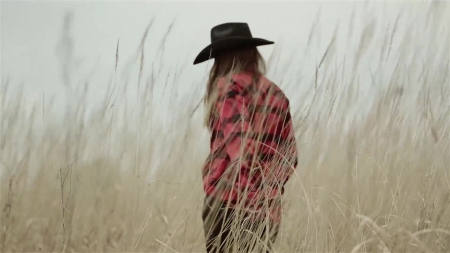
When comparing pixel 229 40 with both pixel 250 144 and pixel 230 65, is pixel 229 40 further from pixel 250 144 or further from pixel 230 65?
pixel 250 144

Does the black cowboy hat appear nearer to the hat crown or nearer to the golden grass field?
the hat crown

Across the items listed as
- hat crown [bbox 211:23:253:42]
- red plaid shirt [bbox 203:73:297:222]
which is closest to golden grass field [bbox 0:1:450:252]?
red plaid shirt [bbox 203:73:297:222]

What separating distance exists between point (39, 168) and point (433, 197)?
145cm

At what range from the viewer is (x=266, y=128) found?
1.58m

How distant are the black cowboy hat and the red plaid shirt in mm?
132

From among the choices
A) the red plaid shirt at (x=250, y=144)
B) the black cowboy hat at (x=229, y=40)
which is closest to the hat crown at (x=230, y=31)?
the black cowboy hat at (x=229, y=40)

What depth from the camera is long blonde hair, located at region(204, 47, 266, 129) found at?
5.57ft

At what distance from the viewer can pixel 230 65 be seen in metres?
1.75

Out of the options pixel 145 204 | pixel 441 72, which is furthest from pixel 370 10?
pixel 145 204

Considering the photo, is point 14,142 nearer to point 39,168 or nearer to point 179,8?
point 39,168

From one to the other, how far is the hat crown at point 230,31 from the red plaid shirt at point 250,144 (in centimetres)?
22

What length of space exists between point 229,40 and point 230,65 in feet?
0.29

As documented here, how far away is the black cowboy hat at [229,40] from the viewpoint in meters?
1.73

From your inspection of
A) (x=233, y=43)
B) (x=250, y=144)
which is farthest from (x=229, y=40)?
(x=250, y=144)
